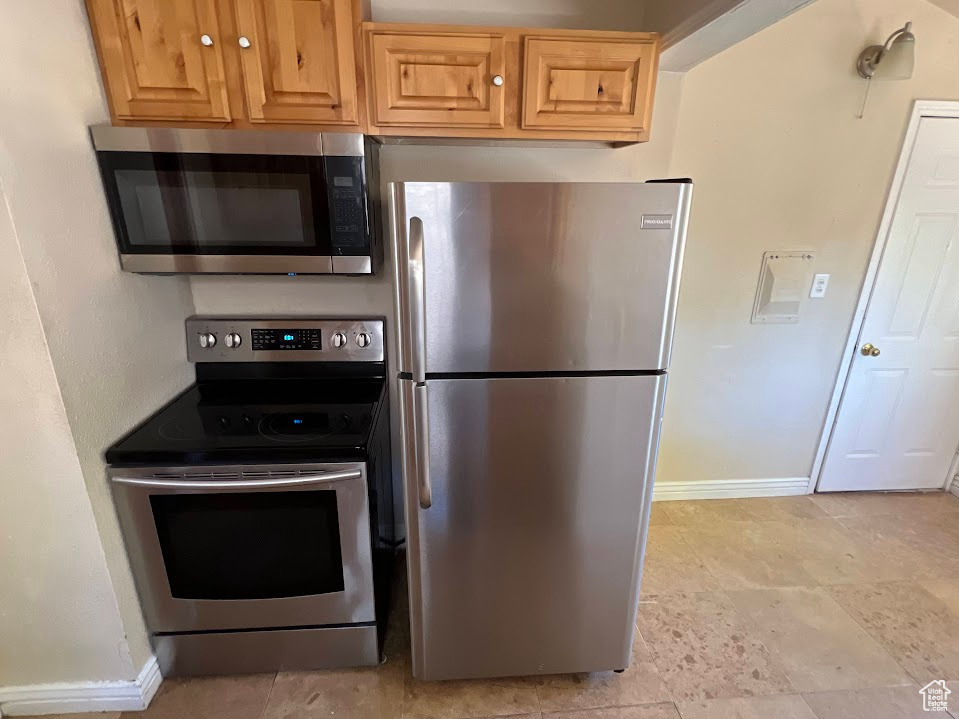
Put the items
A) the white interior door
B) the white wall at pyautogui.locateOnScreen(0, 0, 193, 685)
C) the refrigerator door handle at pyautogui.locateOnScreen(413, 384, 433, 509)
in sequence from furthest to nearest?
the white interior door < the refrigerator door handle at pyautogui.locateOnScreen(413, 384, 433, 509) < the white wall at pyautogui.locateOnScreen(0, 0, 193, 685)

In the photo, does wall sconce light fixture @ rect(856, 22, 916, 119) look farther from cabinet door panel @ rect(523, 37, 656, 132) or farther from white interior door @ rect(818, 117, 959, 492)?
cabinet door panel @ rect(523, 37, 656, 132)

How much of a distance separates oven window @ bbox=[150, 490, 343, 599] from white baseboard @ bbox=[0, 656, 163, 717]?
35 cm

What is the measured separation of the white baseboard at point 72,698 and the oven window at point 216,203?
4.59ft

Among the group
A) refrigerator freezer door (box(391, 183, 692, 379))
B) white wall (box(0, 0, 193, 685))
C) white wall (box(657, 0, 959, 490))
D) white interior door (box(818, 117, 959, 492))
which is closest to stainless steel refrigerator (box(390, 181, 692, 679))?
refrigerator freezer door (box(391, 183, 692, 379))

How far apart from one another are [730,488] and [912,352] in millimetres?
1197

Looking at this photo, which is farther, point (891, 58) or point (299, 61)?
point (891, 58)

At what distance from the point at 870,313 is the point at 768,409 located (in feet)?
2.29

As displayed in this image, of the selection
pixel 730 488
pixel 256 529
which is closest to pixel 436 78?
pixel 256 529

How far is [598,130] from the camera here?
1.57 m

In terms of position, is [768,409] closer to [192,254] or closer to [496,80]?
[496,80]

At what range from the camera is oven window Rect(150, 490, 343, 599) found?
4.67 ft

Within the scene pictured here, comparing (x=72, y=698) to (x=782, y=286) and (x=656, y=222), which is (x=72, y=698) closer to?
(x=656, y=222)

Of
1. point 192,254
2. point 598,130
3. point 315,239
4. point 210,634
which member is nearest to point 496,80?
point 598,130

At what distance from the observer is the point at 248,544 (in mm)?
1476
